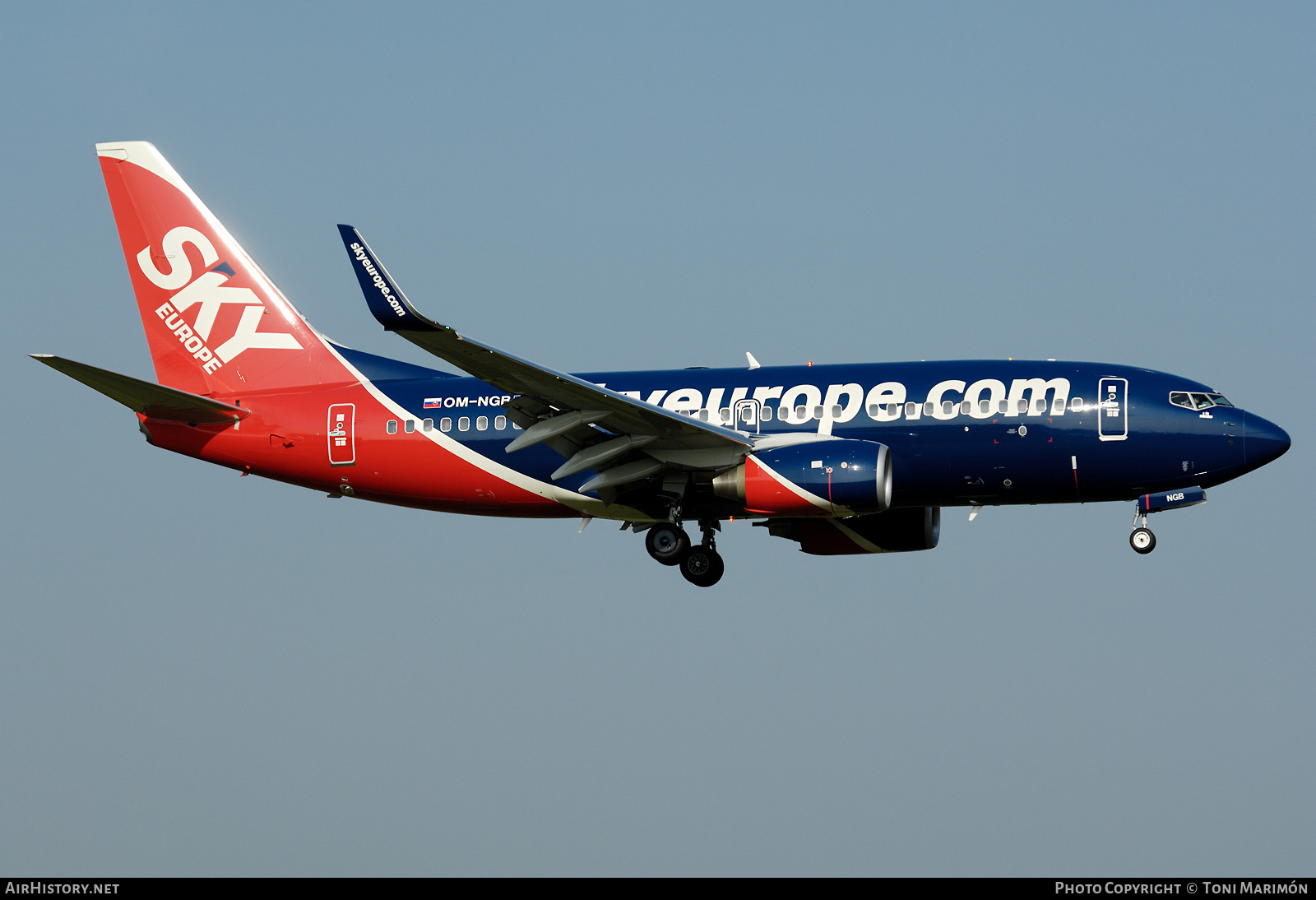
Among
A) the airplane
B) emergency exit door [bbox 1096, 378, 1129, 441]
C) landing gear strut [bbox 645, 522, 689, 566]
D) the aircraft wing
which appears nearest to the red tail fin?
the airplane

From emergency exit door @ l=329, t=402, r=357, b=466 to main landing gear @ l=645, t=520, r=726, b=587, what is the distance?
7.56 meters

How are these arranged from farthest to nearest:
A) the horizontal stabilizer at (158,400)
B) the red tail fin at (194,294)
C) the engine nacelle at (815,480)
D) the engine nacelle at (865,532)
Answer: the red tail fin at (194,294), the engine nacelle at (865,532), the horizontal stabilizer at (158,400), the engine nacelle at (815,480)

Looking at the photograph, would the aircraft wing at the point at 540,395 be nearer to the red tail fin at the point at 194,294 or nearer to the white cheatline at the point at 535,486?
the white cheatline at the point at 535,486

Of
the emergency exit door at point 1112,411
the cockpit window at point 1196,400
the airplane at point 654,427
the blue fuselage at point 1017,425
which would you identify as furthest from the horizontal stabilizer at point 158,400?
the cockpit window at point 1196,400

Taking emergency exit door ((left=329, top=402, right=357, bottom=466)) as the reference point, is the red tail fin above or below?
above

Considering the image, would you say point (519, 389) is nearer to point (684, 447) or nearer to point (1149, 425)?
point (684, 447)

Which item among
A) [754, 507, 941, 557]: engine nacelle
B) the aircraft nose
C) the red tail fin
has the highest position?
the red tail fin

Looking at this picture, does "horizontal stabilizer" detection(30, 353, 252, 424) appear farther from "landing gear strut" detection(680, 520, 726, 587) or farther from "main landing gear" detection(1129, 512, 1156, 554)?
"main landing gear" detection(1129, 512, 1156, 554)

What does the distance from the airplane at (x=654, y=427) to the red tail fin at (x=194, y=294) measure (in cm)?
5

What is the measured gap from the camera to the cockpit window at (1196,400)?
3578 cm

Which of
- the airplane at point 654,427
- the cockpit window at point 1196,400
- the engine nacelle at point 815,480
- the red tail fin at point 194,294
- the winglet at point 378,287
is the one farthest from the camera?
the red tail fin at point 194,294

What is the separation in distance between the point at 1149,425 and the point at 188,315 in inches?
949

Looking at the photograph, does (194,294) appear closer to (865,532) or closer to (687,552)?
(687,552)

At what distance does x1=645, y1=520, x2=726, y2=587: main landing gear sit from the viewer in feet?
124
